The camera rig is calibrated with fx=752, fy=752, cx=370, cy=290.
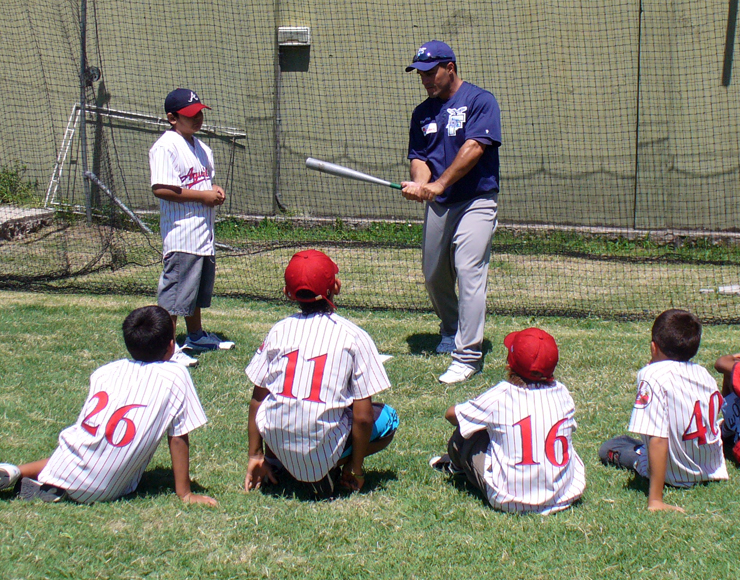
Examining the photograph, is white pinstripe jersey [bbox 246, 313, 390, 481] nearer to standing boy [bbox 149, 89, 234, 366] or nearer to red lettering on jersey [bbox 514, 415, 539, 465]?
red lettering on jersey [bbox 514, 415, 539, 465]

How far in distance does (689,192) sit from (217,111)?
20.2ft

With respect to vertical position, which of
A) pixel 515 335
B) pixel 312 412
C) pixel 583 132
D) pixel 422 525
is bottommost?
pixel 422 525

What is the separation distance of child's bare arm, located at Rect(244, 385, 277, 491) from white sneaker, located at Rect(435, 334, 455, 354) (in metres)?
2.18

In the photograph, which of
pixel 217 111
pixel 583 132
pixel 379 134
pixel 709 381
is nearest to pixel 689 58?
pixel 583 132

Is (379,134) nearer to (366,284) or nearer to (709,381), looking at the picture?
(366,284)

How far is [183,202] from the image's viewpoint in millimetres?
4816

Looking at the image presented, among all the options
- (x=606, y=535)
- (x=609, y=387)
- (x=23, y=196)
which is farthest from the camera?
(x=23, y=196)

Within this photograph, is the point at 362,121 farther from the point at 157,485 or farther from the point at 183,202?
the point at 157,485

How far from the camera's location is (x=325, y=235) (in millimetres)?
9680

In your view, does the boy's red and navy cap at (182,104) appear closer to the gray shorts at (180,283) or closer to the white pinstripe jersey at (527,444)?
the gray shorts at (180,283)

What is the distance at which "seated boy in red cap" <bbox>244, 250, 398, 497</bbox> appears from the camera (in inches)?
112

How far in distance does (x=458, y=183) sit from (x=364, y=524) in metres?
2.55

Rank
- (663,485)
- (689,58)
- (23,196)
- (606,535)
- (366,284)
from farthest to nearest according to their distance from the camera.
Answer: (23,196)
(689,58)
(366,284)
(663,485)
(606,535)

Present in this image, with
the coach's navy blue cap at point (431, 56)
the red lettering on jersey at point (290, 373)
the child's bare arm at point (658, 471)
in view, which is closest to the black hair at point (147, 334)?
the red lettering on jersey at point (290, 373)
